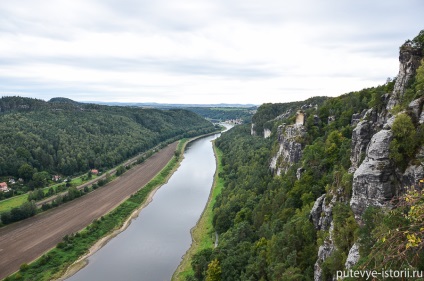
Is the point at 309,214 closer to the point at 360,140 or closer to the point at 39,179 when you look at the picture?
the point at 360,140

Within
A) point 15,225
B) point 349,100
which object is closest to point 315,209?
point 349,100

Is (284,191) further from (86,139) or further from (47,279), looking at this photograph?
(86,139)

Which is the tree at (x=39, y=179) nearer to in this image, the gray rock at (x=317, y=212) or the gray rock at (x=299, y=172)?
the gray rock at (x=299, y=172)

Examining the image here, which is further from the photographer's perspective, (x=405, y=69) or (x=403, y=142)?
(x=405, y=69)

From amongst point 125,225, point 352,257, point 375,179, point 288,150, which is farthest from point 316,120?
point 125,225

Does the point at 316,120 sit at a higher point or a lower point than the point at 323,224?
higher

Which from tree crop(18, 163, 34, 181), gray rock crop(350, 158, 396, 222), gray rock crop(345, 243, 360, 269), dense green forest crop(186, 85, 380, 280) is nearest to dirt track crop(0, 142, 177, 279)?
tree crop(18, 163, 34, 181)
